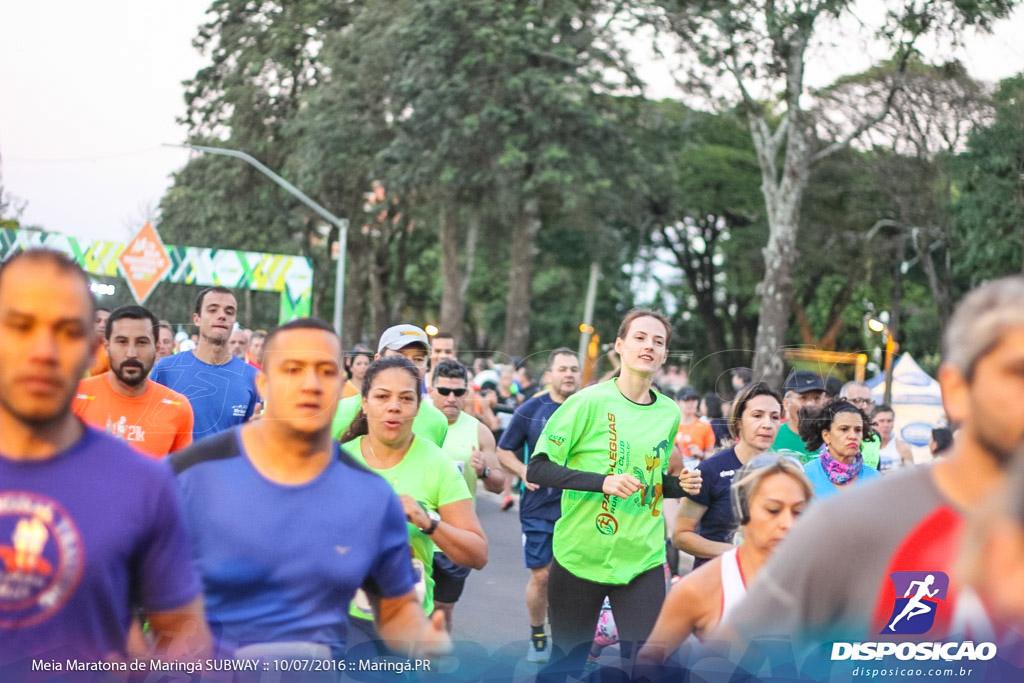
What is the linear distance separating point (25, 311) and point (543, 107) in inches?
972

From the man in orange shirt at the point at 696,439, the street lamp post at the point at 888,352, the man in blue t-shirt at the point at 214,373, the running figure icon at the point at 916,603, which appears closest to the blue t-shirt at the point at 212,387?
the man in blue t-shirt at the point at 214,373

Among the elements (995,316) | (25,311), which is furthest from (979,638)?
(25,311)

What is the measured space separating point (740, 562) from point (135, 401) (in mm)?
3434

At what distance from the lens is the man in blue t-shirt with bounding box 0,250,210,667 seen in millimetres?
2432

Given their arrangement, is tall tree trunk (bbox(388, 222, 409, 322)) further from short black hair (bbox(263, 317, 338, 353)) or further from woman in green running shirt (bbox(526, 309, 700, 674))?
short black hair (bbox(263, 317, 338, 353))

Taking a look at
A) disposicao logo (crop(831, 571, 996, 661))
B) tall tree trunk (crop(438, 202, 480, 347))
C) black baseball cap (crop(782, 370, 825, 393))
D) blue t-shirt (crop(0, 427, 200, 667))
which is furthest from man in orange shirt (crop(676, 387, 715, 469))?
tall tree trunk (crop(438, 202, 480, 347))

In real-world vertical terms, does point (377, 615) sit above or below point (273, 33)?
below

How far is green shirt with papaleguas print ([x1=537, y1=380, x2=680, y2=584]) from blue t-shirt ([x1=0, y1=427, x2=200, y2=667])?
346cm

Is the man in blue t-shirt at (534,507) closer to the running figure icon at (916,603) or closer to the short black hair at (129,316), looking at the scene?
the short black hair at (129,316)

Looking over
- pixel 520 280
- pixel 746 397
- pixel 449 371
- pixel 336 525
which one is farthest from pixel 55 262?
pixel 520 280

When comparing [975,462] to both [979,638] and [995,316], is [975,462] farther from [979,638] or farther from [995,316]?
[979,638]

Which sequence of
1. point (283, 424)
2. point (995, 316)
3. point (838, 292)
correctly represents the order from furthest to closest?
1. point (838, 292)
2. point (283, 424)
3. point (995, 316)

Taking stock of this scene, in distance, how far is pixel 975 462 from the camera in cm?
205

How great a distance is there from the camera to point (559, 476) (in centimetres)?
597
